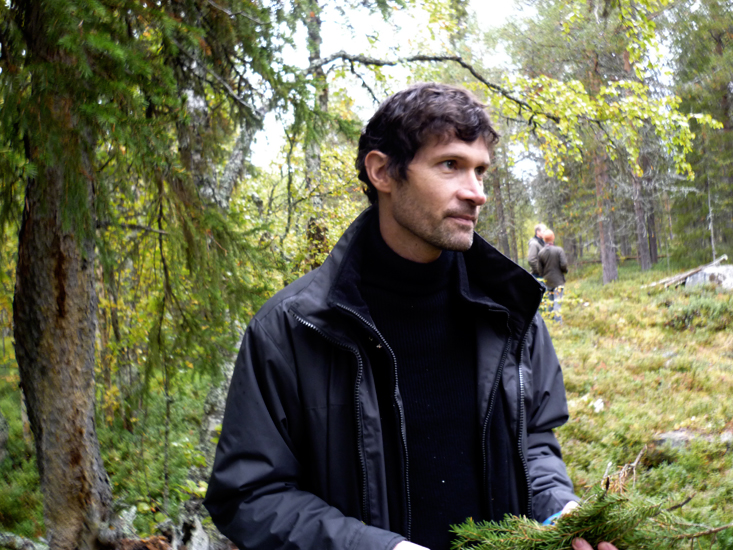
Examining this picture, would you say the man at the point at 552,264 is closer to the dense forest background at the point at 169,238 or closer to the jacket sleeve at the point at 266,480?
the dense forest background at the point at 169,238

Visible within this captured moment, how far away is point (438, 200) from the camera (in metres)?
2.09

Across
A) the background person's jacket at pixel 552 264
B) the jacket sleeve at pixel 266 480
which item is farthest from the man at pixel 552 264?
the jacket sleeve at pixel 266 480

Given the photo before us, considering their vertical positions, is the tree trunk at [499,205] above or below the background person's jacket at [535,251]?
above

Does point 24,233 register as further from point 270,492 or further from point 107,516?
point 270,492

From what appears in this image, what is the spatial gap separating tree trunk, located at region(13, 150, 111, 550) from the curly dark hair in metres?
1.64

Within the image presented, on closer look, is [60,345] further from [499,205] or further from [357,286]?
[499,205]

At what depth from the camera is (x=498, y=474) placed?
2.01m

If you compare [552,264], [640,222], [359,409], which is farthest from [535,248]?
[359,409]

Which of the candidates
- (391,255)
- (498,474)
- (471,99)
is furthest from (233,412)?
(471,99)

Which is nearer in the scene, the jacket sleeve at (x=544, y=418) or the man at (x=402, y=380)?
the man at (x=402, y=380)

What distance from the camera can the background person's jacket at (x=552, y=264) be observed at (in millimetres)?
13086

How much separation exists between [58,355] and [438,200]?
7.68 ft

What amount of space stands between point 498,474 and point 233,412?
962mm

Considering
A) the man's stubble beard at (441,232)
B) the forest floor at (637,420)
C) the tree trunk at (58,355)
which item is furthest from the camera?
the forest floor at (637,420)
